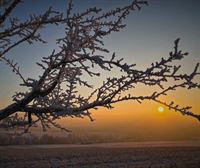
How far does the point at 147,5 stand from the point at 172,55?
0.87 meters

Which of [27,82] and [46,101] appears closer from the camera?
[27,82]

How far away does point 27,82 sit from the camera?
15.1 ft

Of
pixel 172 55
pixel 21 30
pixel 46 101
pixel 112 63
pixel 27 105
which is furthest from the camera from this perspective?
pixel 46 101

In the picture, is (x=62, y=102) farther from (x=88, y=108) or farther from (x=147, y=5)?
(x=147, y=5)

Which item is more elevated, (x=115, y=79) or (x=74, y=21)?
(x=74, y=21)

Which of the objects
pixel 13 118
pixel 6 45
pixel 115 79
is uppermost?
pixel 6 45

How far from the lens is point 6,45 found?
15.5 ft

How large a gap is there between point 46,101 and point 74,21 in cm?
144

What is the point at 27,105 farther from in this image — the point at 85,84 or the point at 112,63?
the point at 112,63

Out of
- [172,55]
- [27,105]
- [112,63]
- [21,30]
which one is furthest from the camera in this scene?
[27,105]

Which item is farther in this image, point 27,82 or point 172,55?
point 27,82

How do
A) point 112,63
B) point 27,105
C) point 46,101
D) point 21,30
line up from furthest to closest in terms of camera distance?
point 46,101, point 27,105, point 21,30, point 112,63

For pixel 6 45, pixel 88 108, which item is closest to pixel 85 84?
pixel 88 108

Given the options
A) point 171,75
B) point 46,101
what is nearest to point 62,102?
point 46,101
